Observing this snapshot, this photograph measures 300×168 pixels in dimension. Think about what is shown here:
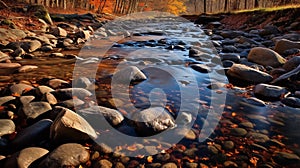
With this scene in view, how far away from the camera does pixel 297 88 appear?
4902 mm

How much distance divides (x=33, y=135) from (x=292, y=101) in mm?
4214

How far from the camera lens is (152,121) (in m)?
3.03

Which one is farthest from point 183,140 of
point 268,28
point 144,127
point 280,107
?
point 268,28

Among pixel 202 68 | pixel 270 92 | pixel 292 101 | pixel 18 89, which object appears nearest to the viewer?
pixel 18 89

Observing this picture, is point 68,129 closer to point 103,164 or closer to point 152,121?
point 103,164

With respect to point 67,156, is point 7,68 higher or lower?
higher

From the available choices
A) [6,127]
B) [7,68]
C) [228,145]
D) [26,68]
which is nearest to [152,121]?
[228,145]

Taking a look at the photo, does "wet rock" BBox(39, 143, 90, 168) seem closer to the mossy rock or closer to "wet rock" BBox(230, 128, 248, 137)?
"wet rock" BBox(230, 128, 248, 137)

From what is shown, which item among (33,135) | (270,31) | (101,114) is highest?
(270,31)

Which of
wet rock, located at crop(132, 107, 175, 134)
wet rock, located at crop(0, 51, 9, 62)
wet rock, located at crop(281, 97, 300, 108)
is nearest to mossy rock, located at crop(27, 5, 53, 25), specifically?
wet rock, located at crop(0, 51, 9, 62)

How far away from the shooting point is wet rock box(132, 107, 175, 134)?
3008 mm

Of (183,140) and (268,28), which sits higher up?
(268,28)

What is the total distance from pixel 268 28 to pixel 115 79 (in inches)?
409

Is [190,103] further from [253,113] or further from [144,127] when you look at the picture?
[144,127]
